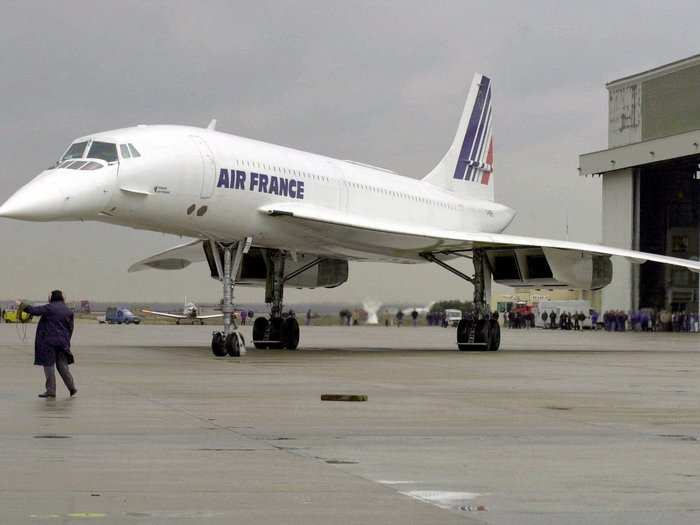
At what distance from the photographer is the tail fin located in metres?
28.8

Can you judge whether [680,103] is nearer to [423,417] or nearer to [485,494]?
[423,417]

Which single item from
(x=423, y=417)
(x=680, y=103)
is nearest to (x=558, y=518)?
(x=423, y=417)

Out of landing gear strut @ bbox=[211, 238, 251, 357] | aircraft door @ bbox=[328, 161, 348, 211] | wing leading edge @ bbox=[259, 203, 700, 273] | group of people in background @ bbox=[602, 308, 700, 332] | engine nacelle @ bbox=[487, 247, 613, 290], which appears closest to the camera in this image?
landing gear strut @ bbox=[211, 238, 251, 357]

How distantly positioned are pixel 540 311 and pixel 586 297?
28.2 feet

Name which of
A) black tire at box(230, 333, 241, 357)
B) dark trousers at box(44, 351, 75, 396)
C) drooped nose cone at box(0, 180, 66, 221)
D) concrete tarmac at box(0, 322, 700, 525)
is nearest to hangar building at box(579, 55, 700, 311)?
black tire at box(230, 333, 241, 357)

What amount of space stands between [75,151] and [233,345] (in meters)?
3.86

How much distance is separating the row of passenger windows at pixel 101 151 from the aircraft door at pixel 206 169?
118cm

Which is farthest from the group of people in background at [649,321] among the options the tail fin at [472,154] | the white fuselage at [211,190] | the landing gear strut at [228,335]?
the landing gear strut at [228,335]

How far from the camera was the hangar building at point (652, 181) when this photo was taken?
45250 mm

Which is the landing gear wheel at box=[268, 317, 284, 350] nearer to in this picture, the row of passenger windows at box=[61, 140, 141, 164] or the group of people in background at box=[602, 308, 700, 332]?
the row of passenger windows at box=[61, 140, 141, 164]

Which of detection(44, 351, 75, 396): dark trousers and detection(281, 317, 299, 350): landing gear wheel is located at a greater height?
detection(281, 317, 299, 350): landing gear wheel

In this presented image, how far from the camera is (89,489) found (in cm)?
606

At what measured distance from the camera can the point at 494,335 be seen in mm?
23922

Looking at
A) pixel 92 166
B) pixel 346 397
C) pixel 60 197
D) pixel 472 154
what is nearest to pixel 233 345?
pixel 92 166
